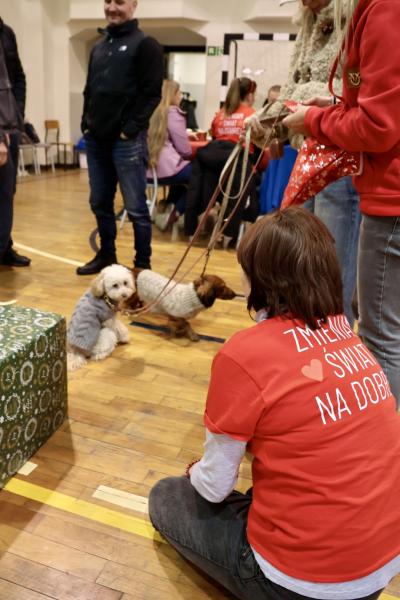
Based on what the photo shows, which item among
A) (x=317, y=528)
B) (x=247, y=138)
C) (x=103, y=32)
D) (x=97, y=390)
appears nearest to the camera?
(x=317, y=528)

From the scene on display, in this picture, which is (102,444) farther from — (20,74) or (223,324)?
(20,74)

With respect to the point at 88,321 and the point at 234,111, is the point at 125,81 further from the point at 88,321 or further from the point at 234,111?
the point at 234,111

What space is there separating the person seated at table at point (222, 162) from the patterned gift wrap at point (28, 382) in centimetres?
276

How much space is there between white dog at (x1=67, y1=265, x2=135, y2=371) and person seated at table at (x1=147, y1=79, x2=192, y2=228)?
2398mm

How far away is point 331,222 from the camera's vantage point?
1.69m

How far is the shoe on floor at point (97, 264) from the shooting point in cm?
336

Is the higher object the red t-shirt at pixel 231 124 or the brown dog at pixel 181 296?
the red t-shirt at pixel 231 124

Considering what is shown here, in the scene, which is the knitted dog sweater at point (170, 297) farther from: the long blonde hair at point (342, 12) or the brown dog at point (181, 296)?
the long blonde hair at point (342, 12)

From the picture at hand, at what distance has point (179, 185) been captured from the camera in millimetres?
4727

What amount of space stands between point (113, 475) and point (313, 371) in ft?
3.05

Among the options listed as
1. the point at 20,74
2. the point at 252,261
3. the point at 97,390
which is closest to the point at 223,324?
the point at 97,390

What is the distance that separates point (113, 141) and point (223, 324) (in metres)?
1.32

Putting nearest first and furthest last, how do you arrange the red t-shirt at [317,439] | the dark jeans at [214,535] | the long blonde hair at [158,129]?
the red t-shirt at [317,439], the dark jeans at [214,535], the long blonde hair at [158,129]

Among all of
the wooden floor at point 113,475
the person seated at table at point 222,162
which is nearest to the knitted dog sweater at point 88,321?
the wooden floor at point 113,475
